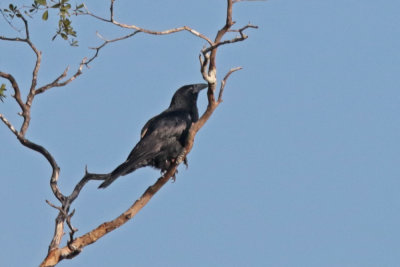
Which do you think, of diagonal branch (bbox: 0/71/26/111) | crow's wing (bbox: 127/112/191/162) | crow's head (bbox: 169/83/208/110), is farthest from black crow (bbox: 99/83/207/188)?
diagonal branch (bbox: 0/71/26/111)

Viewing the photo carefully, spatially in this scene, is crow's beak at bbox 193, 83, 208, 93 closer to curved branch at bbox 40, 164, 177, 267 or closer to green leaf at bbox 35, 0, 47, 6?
curved branch at bbox 40, 164, 177, 267

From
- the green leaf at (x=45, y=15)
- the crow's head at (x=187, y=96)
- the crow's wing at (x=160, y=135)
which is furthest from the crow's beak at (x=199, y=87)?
the green leaf at (x=45, y=15)

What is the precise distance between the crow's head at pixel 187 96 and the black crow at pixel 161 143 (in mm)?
242

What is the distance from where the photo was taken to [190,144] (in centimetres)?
955

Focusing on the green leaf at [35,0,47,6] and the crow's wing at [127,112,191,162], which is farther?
the crow's wing at [127,112,191,162]

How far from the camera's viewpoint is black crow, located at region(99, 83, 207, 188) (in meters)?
10.5

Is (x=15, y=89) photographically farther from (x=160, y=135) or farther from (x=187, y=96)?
(x=187, y=96)

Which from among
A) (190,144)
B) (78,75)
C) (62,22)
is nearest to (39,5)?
(62,22)

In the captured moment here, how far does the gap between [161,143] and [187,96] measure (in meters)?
1.27

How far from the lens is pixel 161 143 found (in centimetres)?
1071

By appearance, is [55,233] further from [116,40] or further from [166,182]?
[116,40]

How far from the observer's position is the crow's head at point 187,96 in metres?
11.7

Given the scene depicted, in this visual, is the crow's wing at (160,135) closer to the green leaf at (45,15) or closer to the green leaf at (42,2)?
the green leaf at (45,15)

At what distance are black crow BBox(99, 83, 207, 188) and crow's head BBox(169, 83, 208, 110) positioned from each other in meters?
0.24
